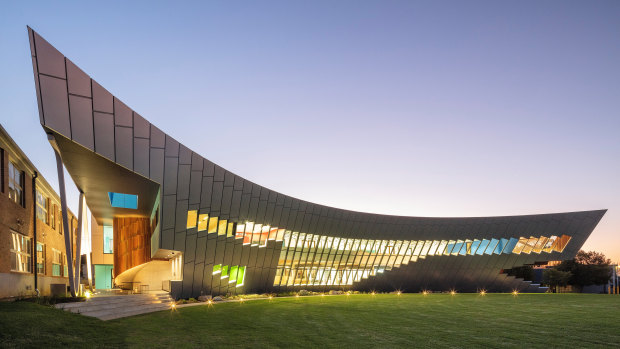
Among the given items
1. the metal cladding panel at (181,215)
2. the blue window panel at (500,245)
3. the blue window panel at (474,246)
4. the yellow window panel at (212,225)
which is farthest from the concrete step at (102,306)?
the blue window panel at (500,245)

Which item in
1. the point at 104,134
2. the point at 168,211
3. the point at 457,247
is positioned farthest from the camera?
the point at 457,247

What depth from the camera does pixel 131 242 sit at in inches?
1617

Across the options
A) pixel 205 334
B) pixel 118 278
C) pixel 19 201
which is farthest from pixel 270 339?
pixel 118 278

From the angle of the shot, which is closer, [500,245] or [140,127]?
[140,127]

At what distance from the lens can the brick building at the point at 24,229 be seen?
64.7ft

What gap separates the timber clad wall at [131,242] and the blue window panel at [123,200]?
116 inches

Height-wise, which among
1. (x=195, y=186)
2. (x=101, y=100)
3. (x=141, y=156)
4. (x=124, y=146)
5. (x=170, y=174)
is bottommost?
(x=195, y=186)

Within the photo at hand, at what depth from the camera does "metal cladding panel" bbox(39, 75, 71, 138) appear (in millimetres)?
17891

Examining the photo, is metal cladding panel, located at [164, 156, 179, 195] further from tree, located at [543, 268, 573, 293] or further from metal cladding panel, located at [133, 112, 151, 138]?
tree, located at [543, 268, 573, 293]

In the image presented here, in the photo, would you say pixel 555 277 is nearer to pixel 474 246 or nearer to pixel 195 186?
pixel 474 246

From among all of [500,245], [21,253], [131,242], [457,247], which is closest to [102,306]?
[21,253]

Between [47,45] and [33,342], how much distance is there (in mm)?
11849

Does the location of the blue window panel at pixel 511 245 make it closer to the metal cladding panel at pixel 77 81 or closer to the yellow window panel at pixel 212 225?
the yellow window panel at pixel 212 225

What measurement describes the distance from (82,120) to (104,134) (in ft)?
5.01
